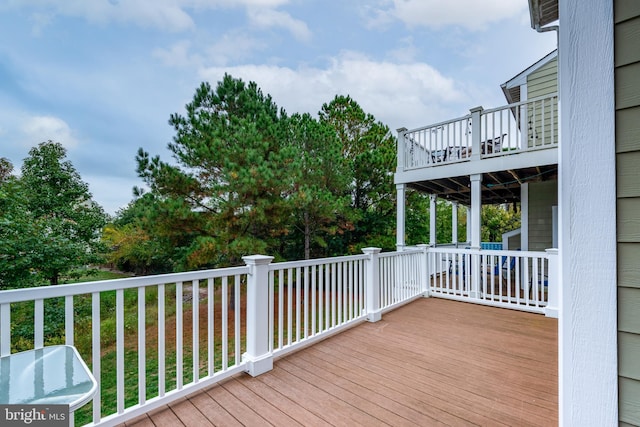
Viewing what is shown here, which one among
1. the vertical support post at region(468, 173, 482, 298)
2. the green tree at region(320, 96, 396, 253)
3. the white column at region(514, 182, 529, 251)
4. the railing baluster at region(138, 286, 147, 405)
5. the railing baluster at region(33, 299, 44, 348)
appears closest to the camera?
the railing baluster at region(33, 299, 44, 348)

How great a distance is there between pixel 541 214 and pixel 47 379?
808 centimetres

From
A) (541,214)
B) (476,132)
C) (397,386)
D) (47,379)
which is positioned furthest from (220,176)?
(541,214)

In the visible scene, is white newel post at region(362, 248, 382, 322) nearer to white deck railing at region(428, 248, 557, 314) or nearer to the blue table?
white deck railing at region(428, 248, 557, 314)

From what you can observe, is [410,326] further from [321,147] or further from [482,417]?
[321,147]

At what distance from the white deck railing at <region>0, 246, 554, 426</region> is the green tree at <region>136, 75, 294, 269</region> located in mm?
1564

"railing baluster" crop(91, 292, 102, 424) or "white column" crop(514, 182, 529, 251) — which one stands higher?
"white column" crop(514, 182, 529, 251)

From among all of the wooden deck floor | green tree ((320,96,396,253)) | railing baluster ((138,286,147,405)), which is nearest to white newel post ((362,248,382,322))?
the wooden deck floor

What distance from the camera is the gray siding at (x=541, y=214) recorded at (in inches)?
253

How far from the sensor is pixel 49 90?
7.39 m

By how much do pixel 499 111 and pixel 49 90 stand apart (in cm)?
1039

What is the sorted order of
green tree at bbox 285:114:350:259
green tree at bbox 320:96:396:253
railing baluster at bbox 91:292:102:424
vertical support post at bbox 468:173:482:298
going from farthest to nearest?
1. green tree at bbox 320:96:396:253
2. green tree at bbox 285:114:350:259
3. vertical support post at bbox 468:173:482:298
4. railing baluster at bbox 91:292:102:424

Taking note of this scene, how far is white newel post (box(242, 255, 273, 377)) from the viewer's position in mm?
2570

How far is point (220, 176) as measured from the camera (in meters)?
6.77

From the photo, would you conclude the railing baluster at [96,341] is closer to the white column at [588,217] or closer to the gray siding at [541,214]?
the white column at [588,217]
